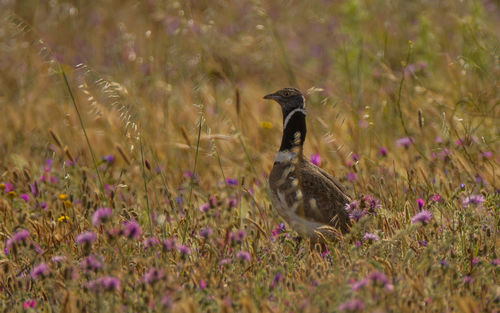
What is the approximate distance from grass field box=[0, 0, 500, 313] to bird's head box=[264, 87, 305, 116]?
19 cm

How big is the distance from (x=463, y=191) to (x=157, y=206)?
1.94 metres

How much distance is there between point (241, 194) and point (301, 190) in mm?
702

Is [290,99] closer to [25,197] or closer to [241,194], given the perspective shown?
[241,194]

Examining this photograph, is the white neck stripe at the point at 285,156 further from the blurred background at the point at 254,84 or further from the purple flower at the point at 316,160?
the purple flower at the point at 316,160

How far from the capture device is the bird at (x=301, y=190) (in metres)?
3.83

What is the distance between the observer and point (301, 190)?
3.99 metres

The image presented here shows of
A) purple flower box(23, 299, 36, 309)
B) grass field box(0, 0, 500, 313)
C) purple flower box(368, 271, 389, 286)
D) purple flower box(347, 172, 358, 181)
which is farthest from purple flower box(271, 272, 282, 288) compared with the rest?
purple flower box(347, 172, 358, 181)

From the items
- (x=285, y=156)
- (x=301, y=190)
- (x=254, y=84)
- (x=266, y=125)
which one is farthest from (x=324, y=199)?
(x=254, y=84)

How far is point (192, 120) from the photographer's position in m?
7.05

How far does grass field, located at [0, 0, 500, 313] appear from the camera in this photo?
2.78 m

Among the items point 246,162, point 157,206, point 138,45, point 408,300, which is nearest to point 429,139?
point 246,162

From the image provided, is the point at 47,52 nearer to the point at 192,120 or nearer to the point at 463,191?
the point at 463,191

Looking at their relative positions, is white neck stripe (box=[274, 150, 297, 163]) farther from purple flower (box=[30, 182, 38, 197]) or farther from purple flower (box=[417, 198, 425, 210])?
purple flower (box=[30, 182, 38, 197])

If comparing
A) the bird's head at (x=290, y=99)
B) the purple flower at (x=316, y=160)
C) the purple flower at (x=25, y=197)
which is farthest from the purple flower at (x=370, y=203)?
the purple flower at (x=25, y=197)
